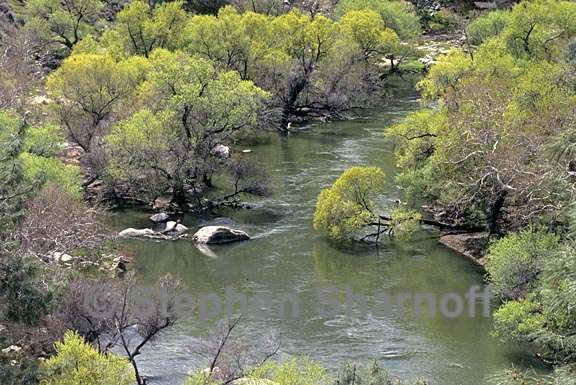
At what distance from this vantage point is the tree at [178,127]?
46688 millimetres

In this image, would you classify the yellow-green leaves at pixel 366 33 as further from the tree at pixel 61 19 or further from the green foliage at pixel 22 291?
the green foliage at pixel 22 291

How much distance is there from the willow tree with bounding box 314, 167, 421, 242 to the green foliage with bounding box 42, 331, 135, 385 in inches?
784

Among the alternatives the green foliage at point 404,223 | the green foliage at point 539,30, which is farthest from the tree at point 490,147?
the green foliage at point 539,30

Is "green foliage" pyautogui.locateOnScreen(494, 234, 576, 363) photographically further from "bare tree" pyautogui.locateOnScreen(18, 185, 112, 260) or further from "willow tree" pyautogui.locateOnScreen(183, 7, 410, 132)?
"willow tree" pyautogui.locateOnScreen(183, 7, 410, 132)

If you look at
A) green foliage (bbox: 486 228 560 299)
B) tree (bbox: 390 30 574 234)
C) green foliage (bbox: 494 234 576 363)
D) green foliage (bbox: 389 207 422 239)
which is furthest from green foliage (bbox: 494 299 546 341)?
green foliage (bbox: 389 207 422 239)

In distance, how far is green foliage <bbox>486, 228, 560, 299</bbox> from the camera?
33.3m

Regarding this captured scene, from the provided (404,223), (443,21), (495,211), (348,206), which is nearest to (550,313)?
(495,211)

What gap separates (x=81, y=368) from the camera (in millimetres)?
23062

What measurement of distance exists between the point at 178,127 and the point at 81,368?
86.7 ft

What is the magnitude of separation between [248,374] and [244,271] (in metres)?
13.9

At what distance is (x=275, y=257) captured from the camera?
133 feet

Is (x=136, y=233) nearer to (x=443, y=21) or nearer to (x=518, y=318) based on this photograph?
(x=518, y=318)

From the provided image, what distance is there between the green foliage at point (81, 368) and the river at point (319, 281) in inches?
206

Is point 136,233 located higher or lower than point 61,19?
lower
